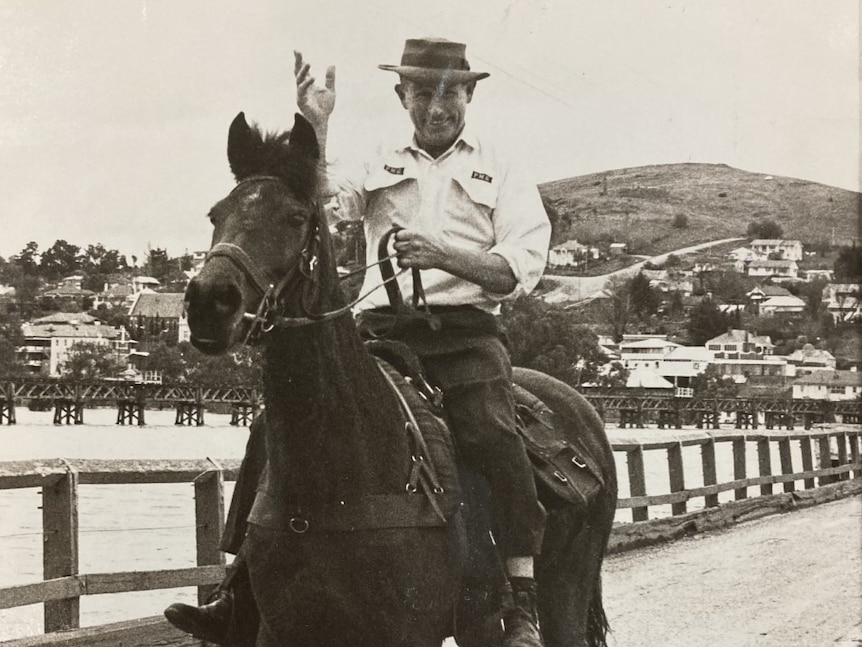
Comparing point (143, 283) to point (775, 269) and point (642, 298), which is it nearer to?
point (642, 298)

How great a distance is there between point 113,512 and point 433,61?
53.4 ft

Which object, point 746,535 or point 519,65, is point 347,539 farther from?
point 746,535

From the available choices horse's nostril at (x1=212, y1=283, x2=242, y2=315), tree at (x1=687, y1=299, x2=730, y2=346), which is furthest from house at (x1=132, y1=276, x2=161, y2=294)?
tree at (x1=687, y1=299, x2=730, y2=346)

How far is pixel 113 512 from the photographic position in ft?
63.8

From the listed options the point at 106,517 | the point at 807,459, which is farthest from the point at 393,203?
the point at 807,459

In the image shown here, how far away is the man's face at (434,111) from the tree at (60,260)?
3081mm

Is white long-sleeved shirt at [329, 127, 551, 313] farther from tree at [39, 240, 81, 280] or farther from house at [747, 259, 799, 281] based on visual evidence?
house at [747, 259, 799, 281]

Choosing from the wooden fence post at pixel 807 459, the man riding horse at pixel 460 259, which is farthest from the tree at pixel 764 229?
the wooden fence post at pixel 807 459

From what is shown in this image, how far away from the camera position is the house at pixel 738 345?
1067 cm

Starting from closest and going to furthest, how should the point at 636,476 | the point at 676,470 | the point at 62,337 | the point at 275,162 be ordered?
1. the point at 275,162
2. the point at 62,337
3. the point at 636,476
4. the point at 676,470

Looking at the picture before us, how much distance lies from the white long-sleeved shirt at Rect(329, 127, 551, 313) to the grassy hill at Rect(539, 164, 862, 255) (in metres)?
4.02

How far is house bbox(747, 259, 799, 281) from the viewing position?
36.1 feet

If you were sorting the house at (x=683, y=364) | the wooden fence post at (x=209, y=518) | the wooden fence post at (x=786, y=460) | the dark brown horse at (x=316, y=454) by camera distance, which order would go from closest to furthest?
1. the dark brown horse at (x=316, y=454)
2. the wooden fence post at (x=209, y=518)
3. the house at (x=683, y=364)
4. the wooden fence post at (x=786, y=460)

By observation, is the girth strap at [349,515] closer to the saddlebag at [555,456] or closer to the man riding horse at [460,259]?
the man riding horse at [460,259]
